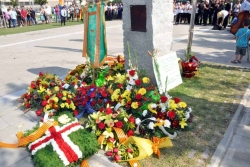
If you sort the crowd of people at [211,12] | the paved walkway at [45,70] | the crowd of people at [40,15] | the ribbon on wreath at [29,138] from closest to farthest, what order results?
the paved walkway at [45,70]
the ribbon on wreath at [29,138]
the crowd of people at [211,12]
the crowd of people at [40,15]

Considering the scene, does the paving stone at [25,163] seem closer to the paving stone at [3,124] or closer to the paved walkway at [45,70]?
the paved walkway at [45,70]

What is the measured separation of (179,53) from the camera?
797 cm

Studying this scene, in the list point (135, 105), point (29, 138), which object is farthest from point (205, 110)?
point (29, 138)

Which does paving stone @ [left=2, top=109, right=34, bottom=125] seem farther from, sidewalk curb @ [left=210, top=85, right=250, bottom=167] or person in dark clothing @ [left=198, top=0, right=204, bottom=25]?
person in dark clothing @ [left=198, top=0, right=204, bottom=25]

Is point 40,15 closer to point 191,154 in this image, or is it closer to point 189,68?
point 189,68

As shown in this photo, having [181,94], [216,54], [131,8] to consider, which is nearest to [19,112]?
[131,8]

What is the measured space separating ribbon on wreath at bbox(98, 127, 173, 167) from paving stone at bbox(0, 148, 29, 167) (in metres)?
1.02

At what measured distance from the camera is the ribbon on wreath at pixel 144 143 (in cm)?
264

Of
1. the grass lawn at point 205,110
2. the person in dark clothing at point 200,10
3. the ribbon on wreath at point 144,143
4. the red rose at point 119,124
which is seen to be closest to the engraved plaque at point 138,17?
the grass lawn at point 205,110

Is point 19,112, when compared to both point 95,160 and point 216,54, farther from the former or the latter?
point 216,54

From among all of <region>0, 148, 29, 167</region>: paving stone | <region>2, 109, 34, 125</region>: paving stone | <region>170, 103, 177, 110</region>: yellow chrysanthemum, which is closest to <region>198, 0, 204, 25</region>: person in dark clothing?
<region>170, 103, 177, 110</region>: yellow chrysanthemum

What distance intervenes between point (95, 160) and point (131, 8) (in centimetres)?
277

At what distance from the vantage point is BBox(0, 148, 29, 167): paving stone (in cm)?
→ 268

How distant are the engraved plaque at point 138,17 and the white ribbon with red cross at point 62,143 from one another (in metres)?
2.16
